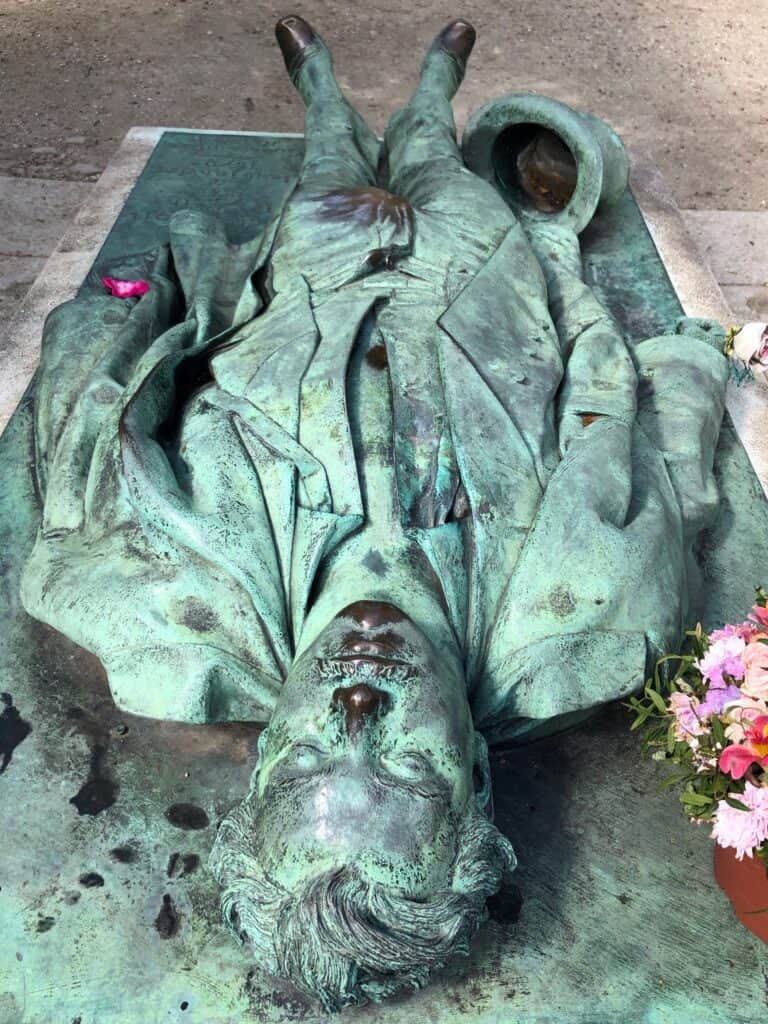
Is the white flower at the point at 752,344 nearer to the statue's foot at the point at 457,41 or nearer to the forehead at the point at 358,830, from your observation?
the statue's foot at the point at 457,41

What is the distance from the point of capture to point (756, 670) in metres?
2.19

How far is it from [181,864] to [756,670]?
1384mm

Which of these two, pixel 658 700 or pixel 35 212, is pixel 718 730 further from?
pixel 35 212

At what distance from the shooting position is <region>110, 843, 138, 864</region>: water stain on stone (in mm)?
2730

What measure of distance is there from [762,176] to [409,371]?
15.9 feet

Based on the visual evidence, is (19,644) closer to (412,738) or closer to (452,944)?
(412,738)

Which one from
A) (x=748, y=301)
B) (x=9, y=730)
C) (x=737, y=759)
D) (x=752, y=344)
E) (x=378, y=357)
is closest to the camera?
(x=737, y=759)

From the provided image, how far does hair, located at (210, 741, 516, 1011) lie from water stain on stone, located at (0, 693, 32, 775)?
814 millimetres

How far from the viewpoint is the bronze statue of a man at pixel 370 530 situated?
2256mm

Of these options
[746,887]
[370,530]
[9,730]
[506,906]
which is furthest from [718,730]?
[9,730]

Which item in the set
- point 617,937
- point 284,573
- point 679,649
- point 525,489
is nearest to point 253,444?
point 284,573

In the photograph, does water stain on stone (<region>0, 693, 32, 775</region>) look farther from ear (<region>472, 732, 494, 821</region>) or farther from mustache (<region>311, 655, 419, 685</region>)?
ear (<region>472, 732, 494, 821</region>)

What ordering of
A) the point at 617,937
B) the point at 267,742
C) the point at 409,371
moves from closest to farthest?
the point at 267,742
the point at 617,937
the point at 409,371

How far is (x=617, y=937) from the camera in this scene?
264cm
